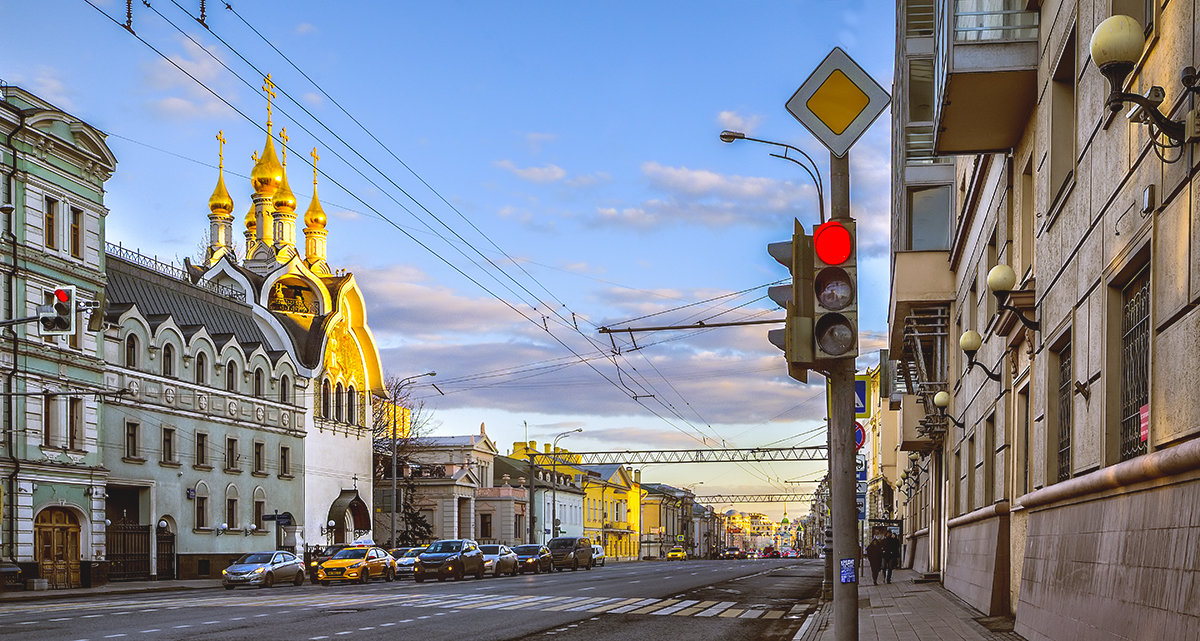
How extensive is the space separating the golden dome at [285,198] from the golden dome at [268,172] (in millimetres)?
341

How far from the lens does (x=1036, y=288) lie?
52.4 feet

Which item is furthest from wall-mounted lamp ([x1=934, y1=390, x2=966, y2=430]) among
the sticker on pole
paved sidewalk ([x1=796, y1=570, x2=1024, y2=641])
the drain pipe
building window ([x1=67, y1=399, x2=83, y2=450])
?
building window ([x1=67, y1=399, x2=83, y2=450])

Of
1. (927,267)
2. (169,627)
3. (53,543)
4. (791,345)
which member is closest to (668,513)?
(53,543)

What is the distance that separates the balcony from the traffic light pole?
6857 millimetres

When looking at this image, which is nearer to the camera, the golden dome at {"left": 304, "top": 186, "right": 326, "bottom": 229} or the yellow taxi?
the yellow taxi

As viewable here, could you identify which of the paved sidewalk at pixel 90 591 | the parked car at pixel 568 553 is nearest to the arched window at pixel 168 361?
the paved sidewalk at pixel 90 591

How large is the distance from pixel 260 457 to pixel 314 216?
26462 mm

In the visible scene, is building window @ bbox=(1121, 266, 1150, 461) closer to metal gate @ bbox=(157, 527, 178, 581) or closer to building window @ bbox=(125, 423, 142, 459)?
building window @ bbox=(125, 423, 142, 459)

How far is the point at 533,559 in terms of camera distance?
5725cm

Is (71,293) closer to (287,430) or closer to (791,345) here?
(791,345)

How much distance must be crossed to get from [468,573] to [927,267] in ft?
79.1

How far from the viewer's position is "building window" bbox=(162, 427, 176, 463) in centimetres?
5016

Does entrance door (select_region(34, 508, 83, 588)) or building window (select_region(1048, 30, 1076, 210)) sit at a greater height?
building window (select_region(1048, 30, 1076, 210))

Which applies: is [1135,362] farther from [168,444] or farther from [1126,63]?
[168,444]
